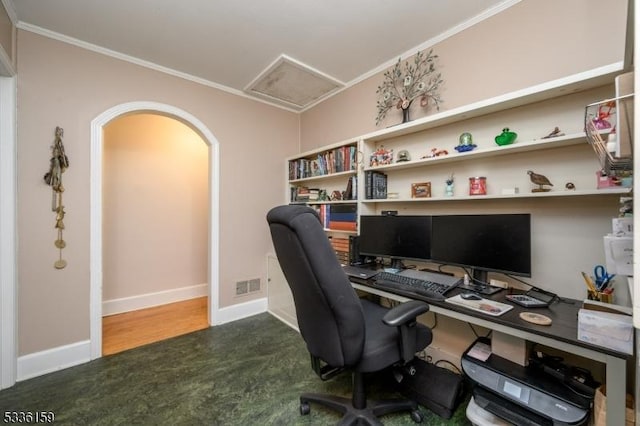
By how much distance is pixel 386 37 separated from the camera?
206 centimetres

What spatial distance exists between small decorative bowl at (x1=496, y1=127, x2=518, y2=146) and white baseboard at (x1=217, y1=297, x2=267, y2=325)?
2.72 metres

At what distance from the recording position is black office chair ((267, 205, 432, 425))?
1094 mm

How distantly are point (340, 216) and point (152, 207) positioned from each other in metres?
2.46

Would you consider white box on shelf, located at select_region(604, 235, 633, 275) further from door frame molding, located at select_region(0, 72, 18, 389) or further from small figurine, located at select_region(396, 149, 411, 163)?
door frame molding, located at select_region(0, 72, 18, 389)

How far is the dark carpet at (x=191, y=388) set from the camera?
4.90ft

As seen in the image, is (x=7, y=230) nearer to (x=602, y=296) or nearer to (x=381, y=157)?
(x=381, y=157)

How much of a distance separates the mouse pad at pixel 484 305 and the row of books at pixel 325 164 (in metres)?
1.40

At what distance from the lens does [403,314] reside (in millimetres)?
1139

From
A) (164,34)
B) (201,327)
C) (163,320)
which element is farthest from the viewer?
(163,320)

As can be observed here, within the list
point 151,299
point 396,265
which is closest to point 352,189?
point 396,265

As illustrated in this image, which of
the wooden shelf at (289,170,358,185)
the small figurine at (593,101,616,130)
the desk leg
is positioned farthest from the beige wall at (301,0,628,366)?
the wooden shelf at (289,170,358,185)

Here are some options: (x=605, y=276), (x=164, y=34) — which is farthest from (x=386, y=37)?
(x=605, y=276)

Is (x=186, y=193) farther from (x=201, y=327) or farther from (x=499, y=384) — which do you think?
(x=499, y=384)

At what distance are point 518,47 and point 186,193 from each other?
373 cm
